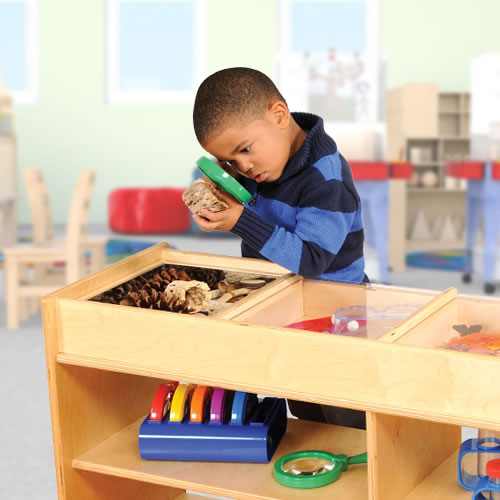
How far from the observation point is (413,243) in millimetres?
6086

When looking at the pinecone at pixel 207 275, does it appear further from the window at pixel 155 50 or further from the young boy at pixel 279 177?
the window at pixel 155 50

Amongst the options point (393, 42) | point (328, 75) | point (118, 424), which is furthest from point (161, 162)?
point (118, 424)

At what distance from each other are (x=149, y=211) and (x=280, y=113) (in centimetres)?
554

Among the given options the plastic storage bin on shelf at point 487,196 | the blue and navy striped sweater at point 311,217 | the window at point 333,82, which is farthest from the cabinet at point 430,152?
the blue and navy striped sweater at point 311,217

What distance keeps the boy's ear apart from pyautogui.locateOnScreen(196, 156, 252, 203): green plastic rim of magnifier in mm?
142

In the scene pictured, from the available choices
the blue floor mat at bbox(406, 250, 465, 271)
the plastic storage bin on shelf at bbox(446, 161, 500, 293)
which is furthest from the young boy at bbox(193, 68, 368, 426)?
the blue floor mat at bbox(406, 250, 465, 271)

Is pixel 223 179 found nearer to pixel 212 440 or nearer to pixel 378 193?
pixel 212 440

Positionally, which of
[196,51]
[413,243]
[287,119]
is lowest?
[413,243]

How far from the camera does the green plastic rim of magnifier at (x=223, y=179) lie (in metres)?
1.42

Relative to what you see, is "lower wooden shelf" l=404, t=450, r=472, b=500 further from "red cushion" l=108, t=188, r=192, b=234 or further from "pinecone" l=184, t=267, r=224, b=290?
"red cushion" l=108, t=188, r=192, b=234

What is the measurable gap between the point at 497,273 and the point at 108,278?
355 cm

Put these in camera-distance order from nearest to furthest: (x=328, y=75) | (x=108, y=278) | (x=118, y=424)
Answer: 1. (x=108, y=278)
2. (x=118, y=424)
3. (x=328, y=75)

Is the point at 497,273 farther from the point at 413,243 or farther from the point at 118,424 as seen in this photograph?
the point at 118,424

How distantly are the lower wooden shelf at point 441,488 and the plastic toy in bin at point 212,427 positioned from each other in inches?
10.3
